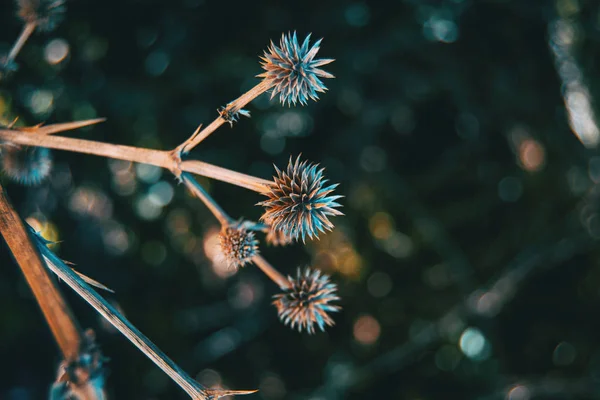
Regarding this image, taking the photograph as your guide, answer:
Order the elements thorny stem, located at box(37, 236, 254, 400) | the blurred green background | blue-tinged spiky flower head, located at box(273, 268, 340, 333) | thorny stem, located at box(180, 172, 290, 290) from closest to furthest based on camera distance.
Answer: thorny stem, located at box(37, 236, 254, 400) → thorny stem, located at box(180, 172, 290, 290) → blue-tinged spiky flower head, located at box(273, 268, 340, 333) → the blurred green background

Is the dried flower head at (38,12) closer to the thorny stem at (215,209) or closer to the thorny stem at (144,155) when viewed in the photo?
the thorny stem at (144,155)

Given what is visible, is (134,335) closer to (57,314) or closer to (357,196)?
(57,314)

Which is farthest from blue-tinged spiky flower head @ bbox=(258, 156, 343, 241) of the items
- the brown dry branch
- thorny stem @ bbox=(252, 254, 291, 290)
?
the brown dry branch

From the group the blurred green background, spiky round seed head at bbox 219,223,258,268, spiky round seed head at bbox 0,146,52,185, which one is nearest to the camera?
spiky round seed head at bbox 219,223,258,268

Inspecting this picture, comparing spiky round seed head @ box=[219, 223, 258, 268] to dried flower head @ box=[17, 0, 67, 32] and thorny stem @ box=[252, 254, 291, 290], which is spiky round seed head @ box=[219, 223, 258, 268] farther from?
dried flower head @ box=[17, 0, 67, 32]

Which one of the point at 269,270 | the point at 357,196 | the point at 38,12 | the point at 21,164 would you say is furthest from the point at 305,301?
the point at 357,196

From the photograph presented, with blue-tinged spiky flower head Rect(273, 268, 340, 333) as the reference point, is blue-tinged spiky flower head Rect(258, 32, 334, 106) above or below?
above
